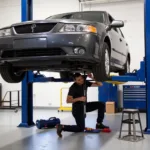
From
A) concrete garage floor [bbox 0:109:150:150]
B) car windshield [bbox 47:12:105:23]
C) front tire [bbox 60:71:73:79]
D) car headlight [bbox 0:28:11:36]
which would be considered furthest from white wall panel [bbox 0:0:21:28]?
car headlight [bbox 0:28:11:36]

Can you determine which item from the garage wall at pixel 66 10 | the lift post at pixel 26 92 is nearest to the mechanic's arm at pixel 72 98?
the lift post at pixel 26 92

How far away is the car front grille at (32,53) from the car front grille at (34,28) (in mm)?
310

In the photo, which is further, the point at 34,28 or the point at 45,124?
the point at 45,124

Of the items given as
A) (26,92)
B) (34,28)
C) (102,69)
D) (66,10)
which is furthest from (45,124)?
(66,10)

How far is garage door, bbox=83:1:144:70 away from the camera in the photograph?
33.7 ft

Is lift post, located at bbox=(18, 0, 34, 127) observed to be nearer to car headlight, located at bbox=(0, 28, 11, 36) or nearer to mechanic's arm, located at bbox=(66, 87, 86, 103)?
mechanic's arm, located at bbox=(66, 87, 86, 103)

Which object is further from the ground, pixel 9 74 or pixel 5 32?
pixel 5 32

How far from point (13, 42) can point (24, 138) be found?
1908mm

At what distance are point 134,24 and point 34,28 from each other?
7.14 m

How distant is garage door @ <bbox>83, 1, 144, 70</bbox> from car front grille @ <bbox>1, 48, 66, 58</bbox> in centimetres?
705

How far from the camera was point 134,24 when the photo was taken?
10.4 metres

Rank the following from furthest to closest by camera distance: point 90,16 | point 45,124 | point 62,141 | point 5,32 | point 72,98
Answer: point 45,124 < point 72,98 < point 90,16 < point 62,141 < point 5,32

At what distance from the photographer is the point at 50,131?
219 inches

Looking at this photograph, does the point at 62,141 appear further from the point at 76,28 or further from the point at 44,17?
the point at 44,17
